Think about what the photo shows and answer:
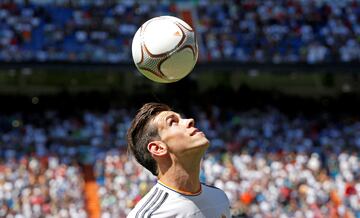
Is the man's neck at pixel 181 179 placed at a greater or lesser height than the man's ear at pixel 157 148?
lesser

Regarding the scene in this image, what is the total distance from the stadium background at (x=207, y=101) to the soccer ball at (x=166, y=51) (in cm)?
1288

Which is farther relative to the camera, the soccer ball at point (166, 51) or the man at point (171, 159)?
the soccer ball at point (166, 51)

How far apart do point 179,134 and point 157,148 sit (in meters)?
0.16

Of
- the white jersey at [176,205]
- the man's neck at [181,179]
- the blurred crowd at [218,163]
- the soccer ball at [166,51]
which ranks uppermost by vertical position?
the soccer ball at [166,51]

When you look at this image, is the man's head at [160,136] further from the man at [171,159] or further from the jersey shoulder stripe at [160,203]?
the jersey shoulder stripe at [160,203]

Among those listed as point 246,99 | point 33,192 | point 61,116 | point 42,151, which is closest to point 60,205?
point 33,192

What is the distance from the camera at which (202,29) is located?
83.3 ft

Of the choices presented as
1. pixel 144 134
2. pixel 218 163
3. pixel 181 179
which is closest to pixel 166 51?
pixel 144 134

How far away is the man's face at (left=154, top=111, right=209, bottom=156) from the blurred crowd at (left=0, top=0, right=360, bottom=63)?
65.6 feet

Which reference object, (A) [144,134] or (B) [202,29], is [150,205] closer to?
(A) [144,134]

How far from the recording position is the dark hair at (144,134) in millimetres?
4398

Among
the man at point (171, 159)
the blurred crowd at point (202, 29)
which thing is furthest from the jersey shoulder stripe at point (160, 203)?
the blurred crowd at point (202, 29)

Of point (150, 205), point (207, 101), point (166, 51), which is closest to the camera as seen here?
point (150, 205)

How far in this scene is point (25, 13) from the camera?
24922 millimetres
